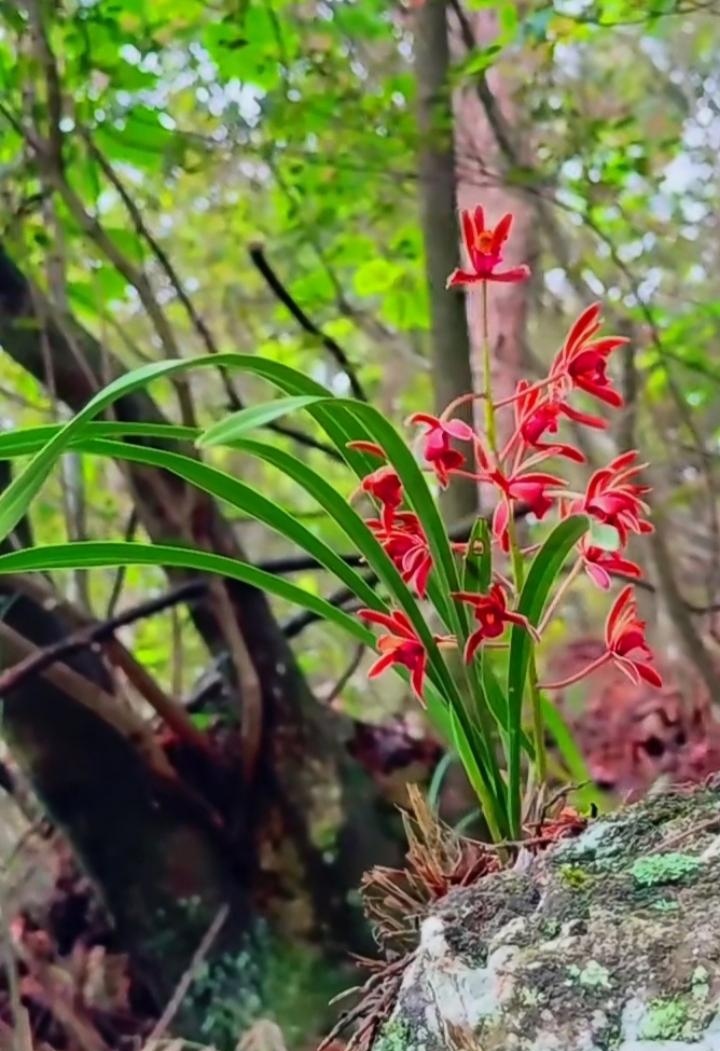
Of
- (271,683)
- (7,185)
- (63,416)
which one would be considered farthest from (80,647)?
(7,185)

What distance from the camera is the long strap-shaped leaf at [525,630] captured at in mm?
→ 540

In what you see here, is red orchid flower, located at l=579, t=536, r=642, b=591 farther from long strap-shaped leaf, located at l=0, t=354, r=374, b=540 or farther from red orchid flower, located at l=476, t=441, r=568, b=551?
long strap-shaped leaf, located at l=0, t=354, r=374, b=540

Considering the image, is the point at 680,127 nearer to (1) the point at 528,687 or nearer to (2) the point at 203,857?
(2) the point at 203,857

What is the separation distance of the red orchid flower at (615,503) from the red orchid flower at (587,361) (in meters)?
0.03

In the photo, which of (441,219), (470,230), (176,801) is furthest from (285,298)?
(470,230)

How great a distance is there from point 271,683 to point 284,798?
0.11m

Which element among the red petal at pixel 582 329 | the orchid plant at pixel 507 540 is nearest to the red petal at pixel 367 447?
the orchid plant at pixel 507 540

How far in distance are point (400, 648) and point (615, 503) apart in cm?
11

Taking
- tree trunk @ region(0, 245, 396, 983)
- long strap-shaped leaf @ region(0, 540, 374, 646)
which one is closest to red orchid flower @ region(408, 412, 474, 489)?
long strap-shaped leaf @ region(0, 540, 374, 646)

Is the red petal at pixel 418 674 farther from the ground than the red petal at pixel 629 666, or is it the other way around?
the red petal at pixel 418 674

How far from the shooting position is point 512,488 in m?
0.51

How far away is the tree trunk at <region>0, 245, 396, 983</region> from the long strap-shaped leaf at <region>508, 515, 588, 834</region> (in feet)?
1.89

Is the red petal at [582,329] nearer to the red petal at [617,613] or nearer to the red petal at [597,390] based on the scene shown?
the red petal at [597,390]

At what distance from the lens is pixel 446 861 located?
56 centimetres
